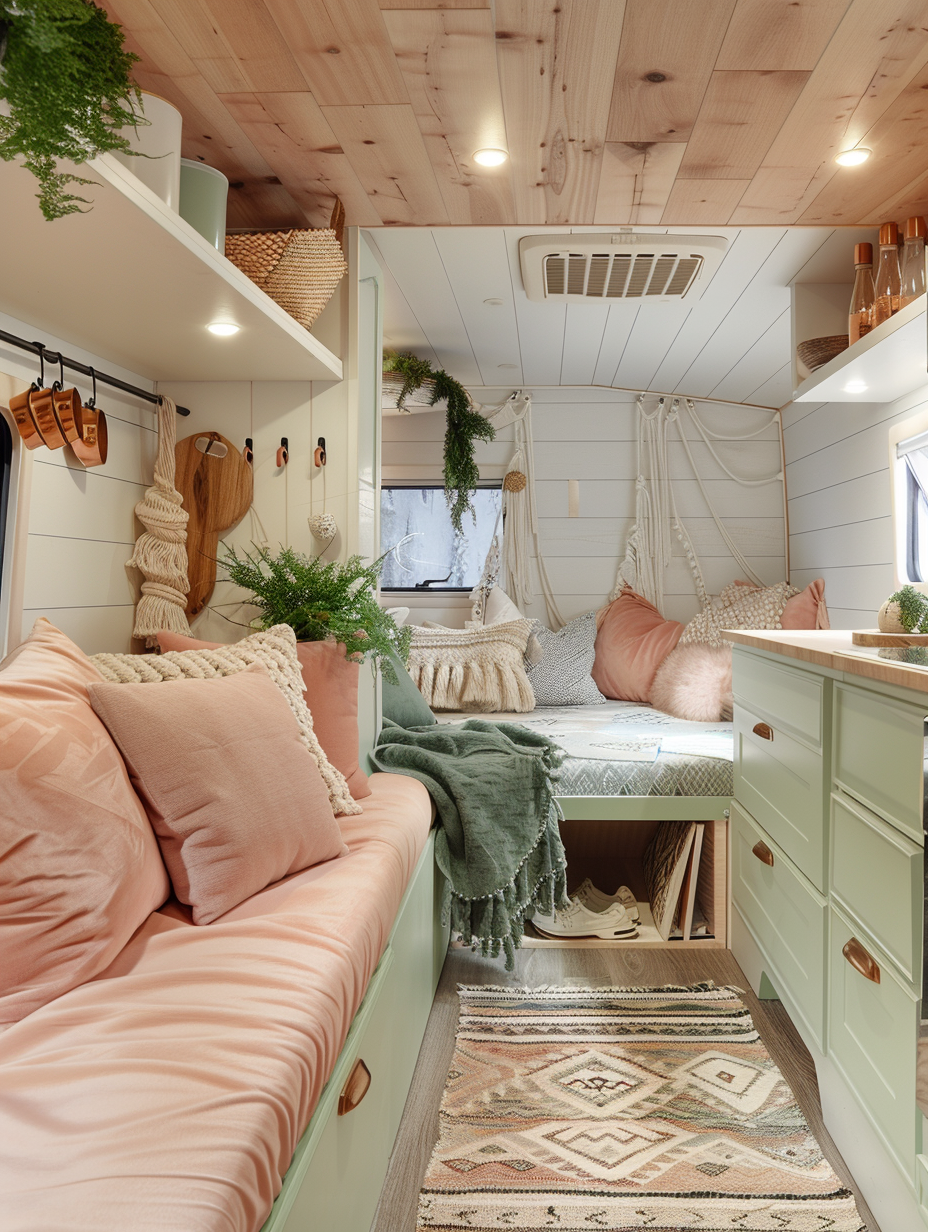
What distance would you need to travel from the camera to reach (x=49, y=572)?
1751 millimetres

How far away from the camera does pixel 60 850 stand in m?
1.05

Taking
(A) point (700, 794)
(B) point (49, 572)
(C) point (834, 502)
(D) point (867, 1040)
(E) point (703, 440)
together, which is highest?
(E) point (703, 440)

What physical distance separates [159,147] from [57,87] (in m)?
0.57

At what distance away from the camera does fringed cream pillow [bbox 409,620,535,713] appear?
3.37 m

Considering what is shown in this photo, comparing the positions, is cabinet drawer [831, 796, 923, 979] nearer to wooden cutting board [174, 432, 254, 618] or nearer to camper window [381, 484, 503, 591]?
wooden cutting board [174, 432, 254, 618]

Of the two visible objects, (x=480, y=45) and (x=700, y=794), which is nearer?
(x=480, y=45)

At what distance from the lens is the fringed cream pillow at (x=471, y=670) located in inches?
133

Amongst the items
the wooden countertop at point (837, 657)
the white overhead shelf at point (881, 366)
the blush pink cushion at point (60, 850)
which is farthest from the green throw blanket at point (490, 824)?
the white overhead shelf at point (881, 366)

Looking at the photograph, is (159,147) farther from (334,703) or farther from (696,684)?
(696,684)

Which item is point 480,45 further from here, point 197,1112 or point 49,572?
A: point 197,1112

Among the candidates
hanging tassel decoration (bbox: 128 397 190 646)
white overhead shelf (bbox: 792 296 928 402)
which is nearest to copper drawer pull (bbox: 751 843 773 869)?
white overhead shelf (bbox: 792 296 928 402)

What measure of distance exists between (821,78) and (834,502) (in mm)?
1984

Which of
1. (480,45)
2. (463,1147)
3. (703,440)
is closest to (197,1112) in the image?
(463,1147)

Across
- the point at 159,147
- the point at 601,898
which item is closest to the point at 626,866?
the point at 601,898
